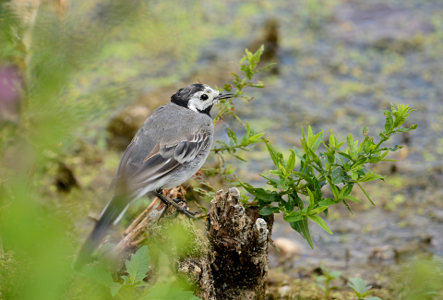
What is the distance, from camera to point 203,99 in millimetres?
3980

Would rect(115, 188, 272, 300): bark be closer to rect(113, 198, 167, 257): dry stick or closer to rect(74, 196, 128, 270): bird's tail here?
rect(113, 198, 167, 257): dry stick

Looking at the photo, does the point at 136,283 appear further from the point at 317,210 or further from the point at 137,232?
the point at 137,232

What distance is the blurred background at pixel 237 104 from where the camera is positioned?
1.60m

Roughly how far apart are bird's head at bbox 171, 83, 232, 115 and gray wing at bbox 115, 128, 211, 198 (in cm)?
26

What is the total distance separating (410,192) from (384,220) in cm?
54

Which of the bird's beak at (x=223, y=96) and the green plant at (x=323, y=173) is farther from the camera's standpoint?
the bird's beak at (x=223, y=96)

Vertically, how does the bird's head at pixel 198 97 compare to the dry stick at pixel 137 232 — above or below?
above

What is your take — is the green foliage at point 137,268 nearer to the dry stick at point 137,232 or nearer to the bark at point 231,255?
the bark at point 231,255

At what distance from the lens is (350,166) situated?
112 inches

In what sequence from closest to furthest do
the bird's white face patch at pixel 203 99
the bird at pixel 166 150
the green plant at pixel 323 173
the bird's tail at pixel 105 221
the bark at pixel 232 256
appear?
the bird's tail at pixel 105 221 → the green plant at pixel 323 173 → the bark at pixel 232 256 → the bird at pixel 166 150 → the bird's white face patch at pixel 203 99

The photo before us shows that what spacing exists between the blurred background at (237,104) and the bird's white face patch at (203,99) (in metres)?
0.47

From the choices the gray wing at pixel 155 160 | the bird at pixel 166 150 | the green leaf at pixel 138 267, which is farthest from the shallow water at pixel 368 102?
the green leaf at pixel 138 267

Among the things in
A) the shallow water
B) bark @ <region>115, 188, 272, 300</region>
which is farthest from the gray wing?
the shallow water

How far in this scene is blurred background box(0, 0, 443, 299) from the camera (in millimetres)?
1599
